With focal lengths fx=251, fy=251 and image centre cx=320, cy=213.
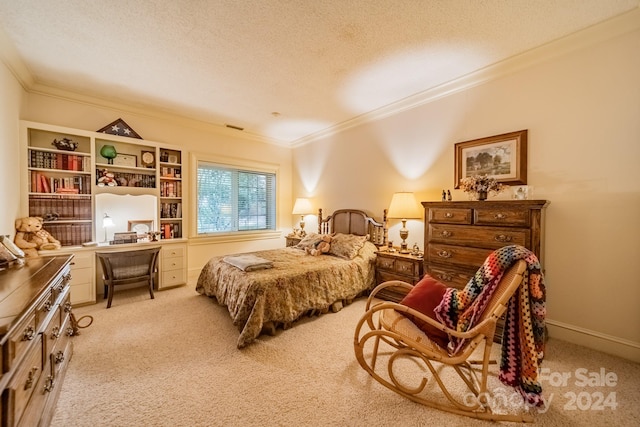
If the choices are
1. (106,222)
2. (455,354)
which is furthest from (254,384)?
(106,222)

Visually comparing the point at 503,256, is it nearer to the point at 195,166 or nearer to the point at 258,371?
the point at 258,371

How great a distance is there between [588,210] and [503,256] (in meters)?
1.45

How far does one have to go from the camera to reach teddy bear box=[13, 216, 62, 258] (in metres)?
2.79

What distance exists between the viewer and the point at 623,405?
5.30 feet

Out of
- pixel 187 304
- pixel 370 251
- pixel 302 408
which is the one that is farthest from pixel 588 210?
pixel 187 304

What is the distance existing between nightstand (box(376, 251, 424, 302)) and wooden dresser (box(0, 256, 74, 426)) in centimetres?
308

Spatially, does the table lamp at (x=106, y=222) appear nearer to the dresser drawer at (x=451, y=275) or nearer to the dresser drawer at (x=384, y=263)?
the dresser drawer at (x=384, y=263)

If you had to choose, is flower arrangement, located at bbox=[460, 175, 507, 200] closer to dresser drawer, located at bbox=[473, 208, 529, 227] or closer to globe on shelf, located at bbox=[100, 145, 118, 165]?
dresser drawer, located at bbox=[473, 208, 529, 227]

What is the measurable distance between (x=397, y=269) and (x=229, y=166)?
356cm

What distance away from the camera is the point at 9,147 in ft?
8.68

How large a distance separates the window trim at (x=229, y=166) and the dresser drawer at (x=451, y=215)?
138 inches

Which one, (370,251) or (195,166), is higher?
(195,166)

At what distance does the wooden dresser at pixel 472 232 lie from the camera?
219 centimetres

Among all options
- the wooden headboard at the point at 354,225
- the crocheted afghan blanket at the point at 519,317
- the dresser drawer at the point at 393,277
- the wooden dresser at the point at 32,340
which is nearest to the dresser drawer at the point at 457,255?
the dresser drawer at the point at 393,277
